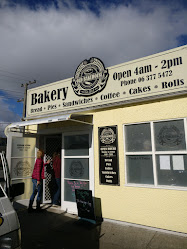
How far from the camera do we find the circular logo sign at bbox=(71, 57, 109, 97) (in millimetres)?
5723

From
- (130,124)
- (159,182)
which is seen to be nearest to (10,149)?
(130,124)

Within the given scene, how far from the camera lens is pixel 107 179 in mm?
5094

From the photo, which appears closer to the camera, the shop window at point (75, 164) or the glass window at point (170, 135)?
the glass window at point (170, 135)

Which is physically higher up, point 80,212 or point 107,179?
point 107,179

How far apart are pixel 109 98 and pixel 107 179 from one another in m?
2.22

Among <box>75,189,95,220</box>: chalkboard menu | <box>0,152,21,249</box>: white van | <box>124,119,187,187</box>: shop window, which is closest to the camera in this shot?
<box>0,152,21,249</box>: white van

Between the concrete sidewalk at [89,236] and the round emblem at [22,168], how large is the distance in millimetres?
1523

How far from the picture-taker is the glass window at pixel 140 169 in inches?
181

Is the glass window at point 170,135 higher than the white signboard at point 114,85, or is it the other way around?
the white signboard at point 114,85

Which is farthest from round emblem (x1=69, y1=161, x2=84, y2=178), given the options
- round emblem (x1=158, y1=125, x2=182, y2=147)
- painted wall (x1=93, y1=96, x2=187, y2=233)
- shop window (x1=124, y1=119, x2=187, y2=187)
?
round emblem (x1=158, y1=125, x2=182, y2=147)

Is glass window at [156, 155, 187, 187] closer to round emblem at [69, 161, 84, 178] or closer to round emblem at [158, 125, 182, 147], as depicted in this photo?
round emblem at [158, 125, 182, 147]

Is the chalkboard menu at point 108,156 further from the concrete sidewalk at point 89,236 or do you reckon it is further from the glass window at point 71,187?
the concrete sidewalk at point 89,236

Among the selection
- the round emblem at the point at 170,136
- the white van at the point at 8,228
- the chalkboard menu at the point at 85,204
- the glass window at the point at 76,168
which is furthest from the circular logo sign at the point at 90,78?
the white van at the point at 8,228

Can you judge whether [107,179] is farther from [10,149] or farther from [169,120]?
[10,149]
